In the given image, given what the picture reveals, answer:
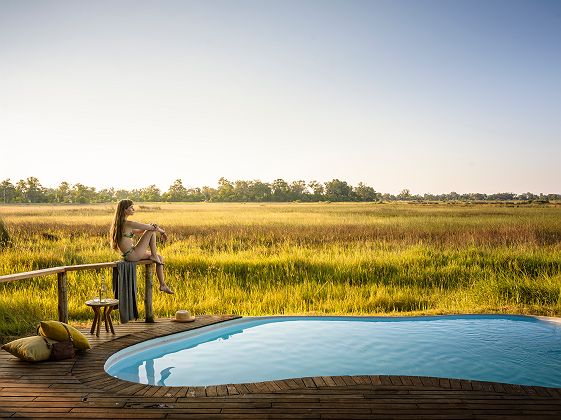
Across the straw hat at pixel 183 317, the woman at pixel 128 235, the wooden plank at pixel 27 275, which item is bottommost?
the straw hat at pixel 183 317

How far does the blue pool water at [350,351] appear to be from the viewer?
5.56 m

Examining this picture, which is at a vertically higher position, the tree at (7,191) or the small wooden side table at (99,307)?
the tree at (7,191)

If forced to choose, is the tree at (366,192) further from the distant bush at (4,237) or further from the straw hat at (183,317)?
the straw hat at (183,317)

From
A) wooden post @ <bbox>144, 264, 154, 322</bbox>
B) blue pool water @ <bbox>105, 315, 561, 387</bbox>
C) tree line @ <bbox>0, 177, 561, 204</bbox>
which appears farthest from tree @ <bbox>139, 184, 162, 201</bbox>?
blue pool water @ <bbox>105, 315, 561, 387</bbox>

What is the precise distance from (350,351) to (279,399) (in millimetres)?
2600

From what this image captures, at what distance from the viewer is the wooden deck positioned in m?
3.63

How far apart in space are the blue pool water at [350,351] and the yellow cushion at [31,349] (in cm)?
59

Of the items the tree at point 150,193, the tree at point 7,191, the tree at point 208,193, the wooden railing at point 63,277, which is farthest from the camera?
the tree at point 208,193

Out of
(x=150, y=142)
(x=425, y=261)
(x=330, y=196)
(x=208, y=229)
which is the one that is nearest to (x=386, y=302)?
(x=425, y=261)

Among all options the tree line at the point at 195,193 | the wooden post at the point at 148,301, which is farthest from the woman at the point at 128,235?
the tree line at the point at 195,193

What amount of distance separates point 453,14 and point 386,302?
1019cm

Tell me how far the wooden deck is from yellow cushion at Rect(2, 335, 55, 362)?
29 centimetres

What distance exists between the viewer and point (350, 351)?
6371mm

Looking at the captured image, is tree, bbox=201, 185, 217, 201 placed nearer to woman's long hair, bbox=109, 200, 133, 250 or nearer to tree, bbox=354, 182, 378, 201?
tree, bbox=354, 182, 378, 201
